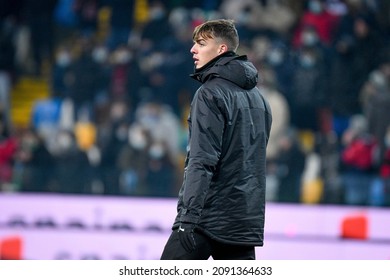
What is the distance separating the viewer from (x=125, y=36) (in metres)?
9.30

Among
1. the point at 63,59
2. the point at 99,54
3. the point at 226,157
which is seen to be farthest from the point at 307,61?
the point at 226,157

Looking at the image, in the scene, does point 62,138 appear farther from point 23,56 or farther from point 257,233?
point 257,233

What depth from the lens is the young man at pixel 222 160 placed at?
3.40 m

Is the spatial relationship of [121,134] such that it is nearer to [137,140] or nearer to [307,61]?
[137,140]

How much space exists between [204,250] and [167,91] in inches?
223

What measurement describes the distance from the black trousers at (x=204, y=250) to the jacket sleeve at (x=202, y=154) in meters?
0.12

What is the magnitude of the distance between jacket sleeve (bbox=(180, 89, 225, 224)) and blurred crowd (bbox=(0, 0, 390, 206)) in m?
5.15

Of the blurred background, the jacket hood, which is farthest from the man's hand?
the blurred background

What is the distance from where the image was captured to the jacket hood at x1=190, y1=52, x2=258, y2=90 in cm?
353

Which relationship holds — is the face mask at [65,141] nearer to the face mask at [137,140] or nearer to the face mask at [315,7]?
the face mask at [137,140]

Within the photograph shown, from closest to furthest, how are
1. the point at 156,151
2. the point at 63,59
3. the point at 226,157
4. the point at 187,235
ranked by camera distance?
the point at 187,235 < the point at 226,157 < the point at 156,151 < the point at 63,59

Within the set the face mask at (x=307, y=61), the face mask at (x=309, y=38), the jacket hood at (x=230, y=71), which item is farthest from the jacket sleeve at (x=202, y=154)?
the face mask at (x=309, y=38)

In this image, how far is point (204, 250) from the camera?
3.49 metres

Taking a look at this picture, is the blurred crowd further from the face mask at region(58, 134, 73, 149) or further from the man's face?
the man's face
